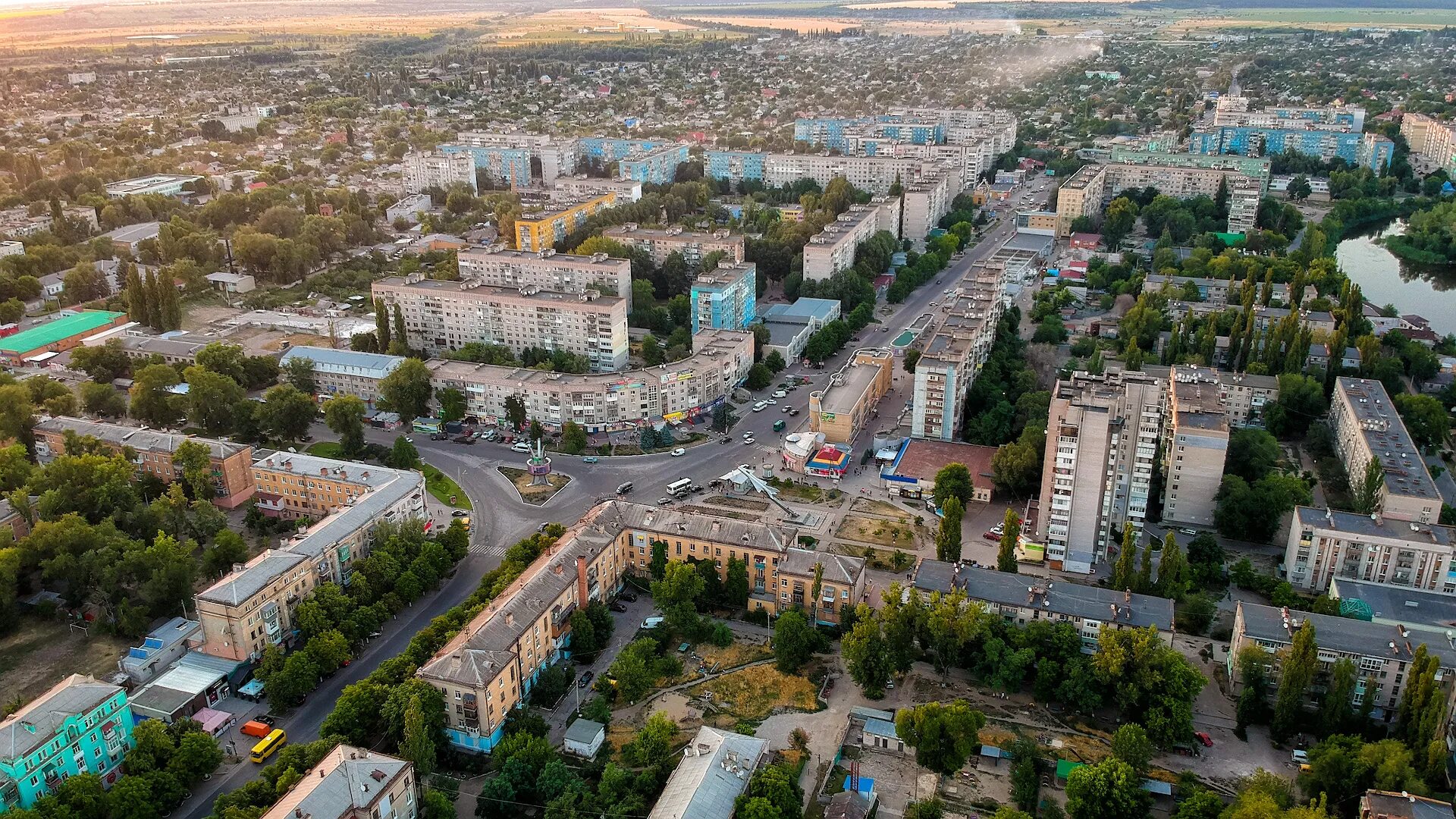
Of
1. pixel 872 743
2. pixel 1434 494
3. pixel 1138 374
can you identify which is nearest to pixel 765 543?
pixel 872 743

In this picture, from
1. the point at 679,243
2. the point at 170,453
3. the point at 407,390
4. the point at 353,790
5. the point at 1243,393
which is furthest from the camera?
the point at 679,243

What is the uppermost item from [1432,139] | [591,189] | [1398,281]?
[1432,139]

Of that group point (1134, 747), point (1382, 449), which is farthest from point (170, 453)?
point (1382, 449)

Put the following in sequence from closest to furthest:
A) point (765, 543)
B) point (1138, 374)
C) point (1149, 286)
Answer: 1. point (765, 543)
2. point (1138, 374)
3. point (1149, 286)

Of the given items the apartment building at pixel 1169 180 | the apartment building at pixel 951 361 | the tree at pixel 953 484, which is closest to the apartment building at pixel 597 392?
the apartment building at pixel 951 361

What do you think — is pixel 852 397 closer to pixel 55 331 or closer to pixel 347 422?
pixel 347 422

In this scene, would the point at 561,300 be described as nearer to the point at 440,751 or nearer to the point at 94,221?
the point at 440,751
